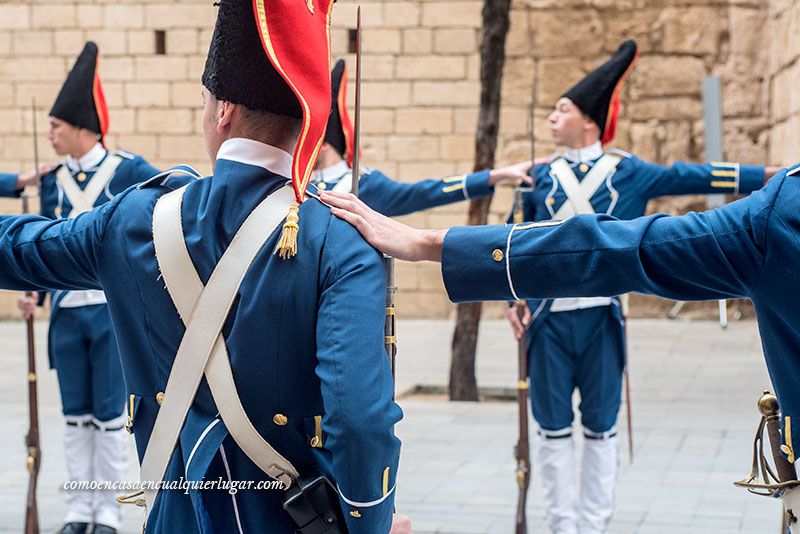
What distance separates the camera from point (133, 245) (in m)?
2.61

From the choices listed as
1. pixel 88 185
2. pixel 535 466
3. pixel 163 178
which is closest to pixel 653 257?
pixel 163 178

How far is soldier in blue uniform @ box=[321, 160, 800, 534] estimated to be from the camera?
2.33 meters

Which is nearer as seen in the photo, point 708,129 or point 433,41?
point 708,129

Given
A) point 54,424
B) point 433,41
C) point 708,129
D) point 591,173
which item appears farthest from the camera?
point 433,41

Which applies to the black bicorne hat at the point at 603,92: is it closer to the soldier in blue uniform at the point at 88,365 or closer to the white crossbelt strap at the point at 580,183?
the white crossbelt strap at the point at 580,183

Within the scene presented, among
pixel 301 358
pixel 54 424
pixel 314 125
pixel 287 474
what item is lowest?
pixel 54 424

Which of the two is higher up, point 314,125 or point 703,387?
point 314,125

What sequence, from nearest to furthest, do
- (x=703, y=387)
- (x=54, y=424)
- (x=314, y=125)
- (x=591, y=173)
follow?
(x=314, y=125) < (x=591, y=173) < (x=54, y=424) < (x=703, y=387)

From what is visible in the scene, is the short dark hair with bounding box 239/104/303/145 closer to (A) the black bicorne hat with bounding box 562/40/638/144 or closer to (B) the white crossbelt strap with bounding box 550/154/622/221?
(B) the white crossbelt strap with bounding box 550/154/622/221

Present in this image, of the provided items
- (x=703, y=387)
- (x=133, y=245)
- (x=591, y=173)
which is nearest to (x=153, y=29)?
(x=703, y=387)

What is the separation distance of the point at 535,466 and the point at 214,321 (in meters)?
5.03

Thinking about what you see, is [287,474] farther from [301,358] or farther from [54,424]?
[54,424]

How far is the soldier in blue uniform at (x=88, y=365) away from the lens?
228 inches

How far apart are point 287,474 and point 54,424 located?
21.2ft
